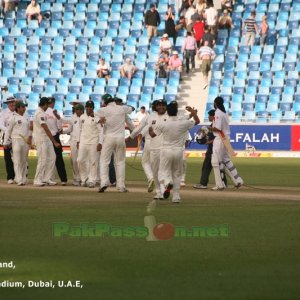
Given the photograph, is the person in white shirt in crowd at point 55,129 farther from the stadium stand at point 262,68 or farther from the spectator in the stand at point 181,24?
the spectator in the stand at point 181,24

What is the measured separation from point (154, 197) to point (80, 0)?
1379 inches

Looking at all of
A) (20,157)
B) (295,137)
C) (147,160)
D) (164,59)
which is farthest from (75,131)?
(164,59)

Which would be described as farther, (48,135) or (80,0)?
(80,0)

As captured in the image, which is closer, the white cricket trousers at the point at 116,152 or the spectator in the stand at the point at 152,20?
the white cricket trousers at the point at 116,152

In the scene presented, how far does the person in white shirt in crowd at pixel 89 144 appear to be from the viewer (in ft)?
91.4

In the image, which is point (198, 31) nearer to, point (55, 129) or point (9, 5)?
point (9, 5)

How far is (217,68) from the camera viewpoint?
50.6m

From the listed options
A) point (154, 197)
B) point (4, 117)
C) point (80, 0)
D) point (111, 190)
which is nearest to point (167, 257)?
point (154, 197)

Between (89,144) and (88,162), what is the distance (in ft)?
1.88

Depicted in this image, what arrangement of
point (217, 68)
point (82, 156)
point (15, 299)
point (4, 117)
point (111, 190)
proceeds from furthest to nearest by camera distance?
point (217, 68), point (4, 117), point (82, 156), point (111, 190), point (15, 299)

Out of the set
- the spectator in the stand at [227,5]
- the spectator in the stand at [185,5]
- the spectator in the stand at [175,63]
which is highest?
the spectator in the stand at [227,5]

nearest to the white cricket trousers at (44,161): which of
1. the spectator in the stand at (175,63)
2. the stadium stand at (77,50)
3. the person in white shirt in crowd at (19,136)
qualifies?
the person in white shirt in crowd at (19,136)

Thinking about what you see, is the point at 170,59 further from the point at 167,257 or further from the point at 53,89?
the point at 167,257

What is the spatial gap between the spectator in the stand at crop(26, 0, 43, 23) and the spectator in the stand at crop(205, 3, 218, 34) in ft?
29.0
